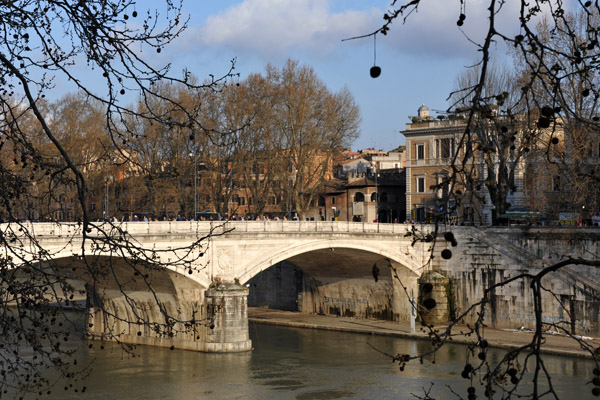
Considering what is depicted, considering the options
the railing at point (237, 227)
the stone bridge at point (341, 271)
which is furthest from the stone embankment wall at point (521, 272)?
the railing at point (237, 227)

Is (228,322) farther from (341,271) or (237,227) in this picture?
(341,271)

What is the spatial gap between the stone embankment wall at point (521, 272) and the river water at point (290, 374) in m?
3.40

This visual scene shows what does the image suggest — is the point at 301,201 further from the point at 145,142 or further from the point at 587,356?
the point at 587,356

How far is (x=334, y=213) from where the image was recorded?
193 feet

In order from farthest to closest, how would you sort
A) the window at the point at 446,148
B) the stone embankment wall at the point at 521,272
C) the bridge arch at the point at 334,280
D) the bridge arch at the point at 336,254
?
1. the window at the point at 446,148
2. the bridge arch at the point at 334,280
3. the bridge arch at the point at 336,254
4. the stone embankment wall at the point at 521,272

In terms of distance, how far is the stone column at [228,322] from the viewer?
2977cm

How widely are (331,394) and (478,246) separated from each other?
1293 centimetres

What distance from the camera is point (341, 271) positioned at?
128ft

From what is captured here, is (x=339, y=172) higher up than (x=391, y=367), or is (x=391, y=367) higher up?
(x=339, y=172)

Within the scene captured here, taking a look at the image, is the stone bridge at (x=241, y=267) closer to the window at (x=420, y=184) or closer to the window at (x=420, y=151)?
the window at (x=420, y=184)

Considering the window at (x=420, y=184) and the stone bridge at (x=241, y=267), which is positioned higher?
the window at (x=420, y=184)

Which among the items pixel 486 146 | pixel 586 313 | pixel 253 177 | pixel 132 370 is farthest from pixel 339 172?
Answer: pixel 486 146

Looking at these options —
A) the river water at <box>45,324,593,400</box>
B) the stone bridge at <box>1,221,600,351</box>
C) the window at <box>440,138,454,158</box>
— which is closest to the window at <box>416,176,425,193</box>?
the window at <box>440,138,454,158</box>

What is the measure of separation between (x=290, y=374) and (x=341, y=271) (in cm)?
1295
